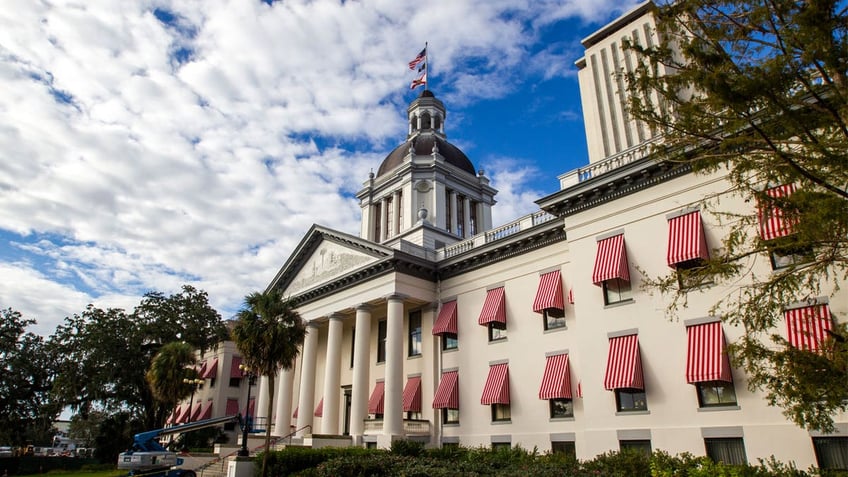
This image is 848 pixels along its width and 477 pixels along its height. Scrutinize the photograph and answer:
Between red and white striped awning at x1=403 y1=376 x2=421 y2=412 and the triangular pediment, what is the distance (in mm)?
6824

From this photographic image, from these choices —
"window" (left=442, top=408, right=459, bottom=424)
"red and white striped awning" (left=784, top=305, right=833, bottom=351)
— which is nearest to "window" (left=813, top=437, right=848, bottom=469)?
"red and white striped awning" (left=784, top=305, right=833, bottom=351)

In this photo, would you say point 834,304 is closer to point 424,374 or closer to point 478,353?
point 478,353

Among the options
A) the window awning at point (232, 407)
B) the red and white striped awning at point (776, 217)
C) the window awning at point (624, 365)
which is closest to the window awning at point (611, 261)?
the window awning at point (624, 365)

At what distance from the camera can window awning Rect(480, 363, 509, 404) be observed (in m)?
24.5

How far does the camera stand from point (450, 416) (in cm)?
2733

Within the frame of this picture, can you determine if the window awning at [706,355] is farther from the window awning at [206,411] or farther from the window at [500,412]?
the window awning at [206,411]

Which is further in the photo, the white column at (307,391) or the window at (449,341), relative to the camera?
the white column at (307,391)

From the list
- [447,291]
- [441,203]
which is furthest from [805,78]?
[441,203]

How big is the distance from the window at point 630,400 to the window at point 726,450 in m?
2.25

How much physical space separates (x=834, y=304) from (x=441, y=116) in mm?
34459

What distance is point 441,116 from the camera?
4578 cm

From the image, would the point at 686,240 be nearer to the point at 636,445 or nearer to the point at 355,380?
the point at 636,445

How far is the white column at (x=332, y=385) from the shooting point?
30.0 metres

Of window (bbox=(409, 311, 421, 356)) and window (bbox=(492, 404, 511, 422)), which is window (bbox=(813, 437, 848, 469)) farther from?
window (bbox=(409, 311, 421, 356))
